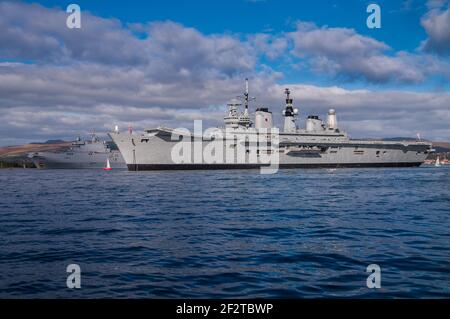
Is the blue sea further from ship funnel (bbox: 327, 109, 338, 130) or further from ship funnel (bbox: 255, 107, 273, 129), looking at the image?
ship funnel (bbox: 327, 109, 338, 130)

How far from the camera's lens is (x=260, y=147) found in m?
64.9

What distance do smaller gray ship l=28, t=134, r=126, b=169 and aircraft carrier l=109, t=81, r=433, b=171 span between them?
75.1ft

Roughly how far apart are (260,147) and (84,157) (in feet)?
115

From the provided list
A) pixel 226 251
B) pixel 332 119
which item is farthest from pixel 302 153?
pixel 226 251

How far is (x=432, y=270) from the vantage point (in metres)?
8.38

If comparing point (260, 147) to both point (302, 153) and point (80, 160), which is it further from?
point (80, 160)

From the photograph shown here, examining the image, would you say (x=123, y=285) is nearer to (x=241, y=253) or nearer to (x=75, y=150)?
(x=241, y=253)

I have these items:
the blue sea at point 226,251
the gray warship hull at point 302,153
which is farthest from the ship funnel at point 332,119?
the blue sea at point 226,251

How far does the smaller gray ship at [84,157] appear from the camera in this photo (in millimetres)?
79312

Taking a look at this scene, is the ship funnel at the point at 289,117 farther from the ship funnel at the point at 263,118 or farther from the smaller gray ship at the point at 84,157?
the smaller gray ship at the point at 84,157

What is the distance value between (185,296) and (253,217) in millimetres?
9402

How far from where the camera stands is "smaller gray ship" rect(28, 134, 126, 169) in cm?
7931
